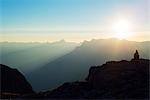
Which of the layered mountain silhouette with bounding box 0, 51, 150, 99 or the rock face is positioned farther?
the rock face

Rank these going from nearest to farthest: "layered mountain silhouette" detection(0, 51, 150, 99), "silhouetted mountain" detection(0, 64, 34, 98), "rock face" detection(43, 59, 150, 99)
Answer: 1. "layered mountain silhouette" detection(0, 51, 150, 99)
2. "rock face" detection(43, 59, 150, 99)
3. "silhouetted mountain" detection(0, 64, 34, 98)

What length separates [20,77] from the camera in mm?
77312

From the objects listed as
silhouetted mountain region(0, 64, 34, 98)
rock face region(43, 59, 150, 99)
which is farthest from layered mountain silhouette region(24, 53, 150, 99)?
silhouetted mountain region(0, 64, 34, 98)

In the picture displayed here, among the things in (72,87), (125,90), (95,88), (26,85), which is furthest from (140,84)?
(26,85)

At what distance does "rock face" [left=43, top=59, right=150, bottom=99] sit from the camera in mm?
43688

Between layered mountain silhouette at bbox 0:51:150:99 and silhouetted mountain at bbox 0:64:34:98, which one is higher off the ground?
layered mountain silhouette at bbox 0:51:150:99

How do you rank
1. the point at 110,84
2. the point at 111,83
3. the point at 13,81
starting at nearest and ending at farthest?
the point at 110,84 → the point at 111,83 → the point at 13,81

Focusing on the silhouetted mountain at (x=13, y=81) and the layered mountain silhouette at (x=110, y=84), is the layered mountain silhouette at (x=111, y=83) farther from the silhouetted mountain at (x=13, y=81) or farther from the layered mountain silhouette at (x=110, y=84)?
the silhouetted mountain at (x=13, y=81)

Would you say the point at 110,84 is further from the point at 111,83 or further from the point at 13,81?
the point at 13,81

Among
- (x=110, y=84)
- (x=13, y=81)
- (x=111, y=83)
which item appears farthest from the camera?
(x=13, y=81)

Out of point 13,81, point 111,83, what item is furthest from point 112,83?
point 13,81

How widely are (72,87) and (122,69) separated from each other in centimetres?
755

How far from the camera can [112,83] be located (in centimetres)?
4738

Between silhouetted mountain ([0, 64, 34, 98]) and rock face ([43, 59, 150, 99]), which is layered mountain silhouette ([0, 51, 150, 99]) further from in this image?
silhouetted mountain ([0, 64, 34, 98])
